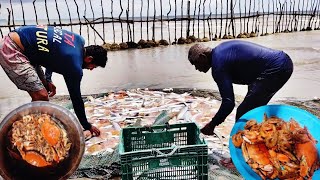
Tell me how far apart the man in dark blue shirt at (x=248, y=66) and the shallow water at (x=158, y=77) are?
3602mm

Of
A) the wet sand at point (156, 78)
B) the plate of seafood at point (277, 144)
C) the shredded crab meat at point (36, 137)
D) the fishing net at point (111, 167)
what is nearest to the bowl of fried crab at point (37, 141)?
the shredded crab meat at point (36, 137)

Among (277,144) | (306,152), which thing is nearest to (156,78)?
(277,144)

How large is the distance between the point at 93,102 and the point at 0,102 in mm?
2288

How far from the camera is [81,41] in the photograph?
202 inches

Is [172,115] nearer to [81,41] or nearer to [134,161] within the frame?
[81,41]

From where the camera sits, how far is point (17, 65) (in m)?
5.09

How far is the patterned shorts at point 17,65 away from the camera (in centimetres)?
509

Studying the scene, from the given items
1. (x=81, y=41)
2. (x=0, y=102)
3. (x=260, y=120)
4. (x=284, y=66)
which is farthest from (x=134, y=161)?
(x=0, y=102)

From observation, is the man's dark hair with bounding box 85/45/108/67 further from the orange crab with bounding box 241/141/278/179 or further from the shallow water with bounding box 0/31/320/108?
the shallow water with bounding box 0/31/320/108

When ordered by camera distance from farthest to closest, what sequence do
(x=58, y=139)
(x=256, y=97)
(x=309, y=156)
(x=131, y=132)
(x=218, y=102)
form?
(x=218, y=102)
(x=256, y=97)
(x=131, y=132)
(x=58, y=139)
(x=309, y=156)

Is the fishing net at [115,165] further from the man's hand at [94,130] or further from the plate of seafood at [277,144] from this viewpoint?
the plate of seafood at [277,144]

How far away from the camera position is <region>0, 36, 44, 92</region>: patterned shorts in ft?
16.7

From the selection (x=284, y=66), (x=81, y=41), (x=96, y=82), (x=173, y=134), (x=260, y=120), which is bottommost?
(x=96, y=82)

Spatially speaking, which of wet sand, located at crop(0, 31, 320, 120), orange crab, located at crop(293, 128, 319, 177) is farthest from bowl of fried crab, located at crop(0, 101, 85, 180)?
wet sand, located at crop(0, 31, 320, 120)
